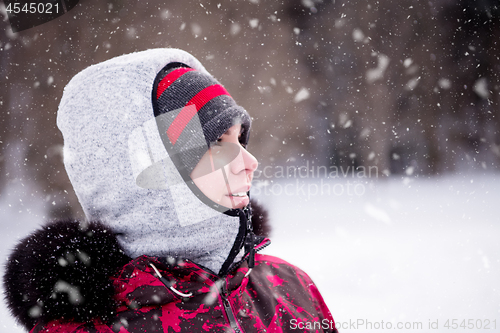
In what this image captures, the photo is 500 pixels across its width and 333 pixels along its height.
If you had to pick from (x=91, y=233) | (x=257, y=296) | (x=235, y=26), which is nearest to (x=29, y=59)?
(x=235, y=26)

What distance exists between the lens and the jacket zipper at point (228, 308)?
1.86 feet

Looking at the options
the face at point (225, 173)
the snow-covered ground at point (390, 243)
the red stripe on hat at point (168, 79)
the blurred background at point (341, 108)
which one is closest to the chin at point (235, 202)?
the face at point (225, 173)

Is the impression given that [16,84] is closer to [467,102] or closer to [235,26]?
[235,26]

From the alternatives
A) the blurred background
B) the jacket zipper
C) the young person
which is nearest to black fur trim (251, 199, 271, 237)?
the young person

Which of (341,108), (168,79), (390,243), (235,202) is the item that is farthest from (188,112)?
(341,108)

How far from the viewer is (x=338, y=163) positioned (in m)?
2.69

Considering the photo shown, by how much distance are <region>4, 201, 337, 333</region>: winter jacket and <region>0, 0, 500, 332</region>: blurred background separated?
1255 millimetres

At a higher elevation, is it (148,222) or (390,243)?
(148,222)

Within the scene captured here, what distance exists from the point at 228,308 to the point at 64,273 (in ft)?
0.95

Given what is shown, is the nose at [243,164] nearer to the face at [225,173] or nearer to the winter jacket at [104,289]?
the face at [225,173]

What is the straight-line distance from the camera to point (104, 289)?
0.52m

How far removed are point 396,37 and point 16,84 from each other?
264 centimetres

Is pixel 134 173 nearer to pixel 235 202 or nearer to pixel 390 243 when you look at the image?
pixel 235 202

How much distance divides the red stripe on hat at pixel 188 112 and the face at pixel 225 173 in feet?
0.23
